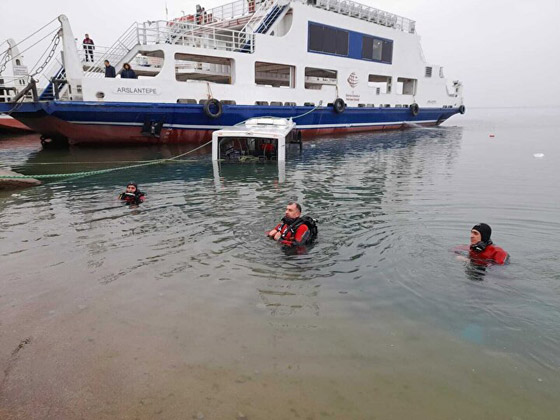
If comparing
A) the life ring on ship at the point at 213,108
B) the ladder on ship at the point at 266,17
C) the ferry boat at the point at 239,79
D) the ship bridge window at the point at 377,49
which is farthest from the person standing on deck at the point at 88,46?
the ship bridge window at the point at 377,49

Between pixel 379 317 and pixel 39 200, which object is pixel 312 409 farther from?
pixel 39 200

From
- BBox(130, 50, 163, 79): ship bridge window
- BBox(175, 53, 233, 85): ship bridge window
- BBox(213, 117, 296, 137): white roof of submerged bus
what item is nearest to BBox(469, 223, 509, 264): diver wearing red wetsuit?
BBox(213, 117, 296, 137): white roof of submerged bus

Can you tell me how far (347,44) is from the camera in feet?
82.4

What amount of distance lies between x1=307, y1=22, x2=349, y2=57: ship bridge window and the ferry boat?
6 centimetres

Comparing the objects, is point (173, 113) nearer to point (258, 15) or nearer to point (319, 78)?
point (258, 15)

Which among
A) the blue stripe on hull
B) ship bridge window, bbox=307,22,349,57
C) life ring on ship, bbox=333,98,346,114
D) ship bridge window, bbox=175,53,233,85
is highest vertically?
ship bridge window, bbox=307,22,349,57

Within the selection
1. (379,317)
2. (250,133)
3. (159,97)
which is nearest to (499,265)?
(379,317)

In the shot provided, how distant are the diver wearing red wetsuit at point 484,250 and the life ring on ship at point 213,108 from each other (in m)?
15.0

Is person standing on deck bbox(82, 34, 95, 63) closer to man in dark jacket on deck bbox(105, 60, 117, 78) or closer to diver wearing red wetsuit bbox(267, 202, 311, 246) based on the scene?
man in dark jacket on deck bbox(105, 60, 117, 78)

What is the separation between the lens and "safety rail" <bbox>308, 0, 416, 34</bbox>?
23719 millimetres

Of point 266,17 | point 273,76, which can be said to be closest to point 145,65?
point 266,17

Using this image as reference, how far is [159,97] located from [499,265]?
52.5 ft

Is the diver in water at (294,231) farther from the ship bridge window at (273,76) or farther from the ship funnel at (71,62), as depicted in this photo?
the ship bridge window at (273,76)

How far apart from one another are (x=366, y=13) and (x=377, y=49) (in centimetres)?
243
